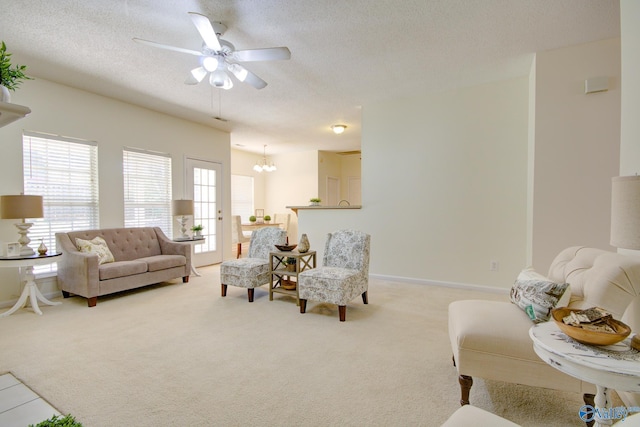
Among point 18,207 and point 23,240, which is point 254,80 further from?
point 23,240

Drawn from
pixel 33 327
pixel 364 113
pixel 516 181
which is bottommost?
pixel 33 327

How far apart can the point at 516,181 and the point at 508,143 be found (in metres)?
0.49

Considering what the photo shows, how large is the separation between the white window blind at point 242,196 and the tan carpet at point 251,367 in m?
4.91

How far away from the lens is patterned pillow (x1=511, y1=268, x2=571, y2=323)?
163cm

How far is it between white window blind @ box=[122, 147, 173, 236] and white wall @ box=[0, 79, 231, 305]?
→ 0.37 feet


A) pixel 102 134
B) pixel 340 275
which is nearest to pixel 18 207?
pixel 102 134

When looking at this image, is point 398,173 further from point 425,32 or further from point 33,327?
point 33,327

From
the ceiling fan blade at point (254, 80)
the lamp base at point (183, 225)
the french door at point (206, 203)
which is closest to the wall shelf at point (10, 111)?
the ceiling fan blade at point (254, 80)

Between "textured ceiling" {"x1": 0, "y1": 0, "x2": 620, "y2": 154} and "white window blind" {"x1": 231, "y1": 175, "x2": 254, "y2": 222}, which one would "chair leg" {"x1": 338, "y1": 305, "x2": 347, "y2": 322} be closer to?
"textured ceiling" {"x1": 0, "y1": 0, "x2": 620, "y2": 154}

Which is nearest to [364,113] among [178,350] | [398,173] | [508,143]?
[398,173]

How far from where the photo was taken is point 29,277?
337 cm

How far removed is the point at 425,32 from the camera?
9.15ft

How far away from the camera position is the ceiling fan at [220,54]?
2.44 meters

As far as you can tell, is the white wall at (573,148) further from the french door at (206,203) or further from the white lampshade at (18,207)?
the white lampshade at (18,207)
